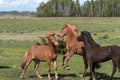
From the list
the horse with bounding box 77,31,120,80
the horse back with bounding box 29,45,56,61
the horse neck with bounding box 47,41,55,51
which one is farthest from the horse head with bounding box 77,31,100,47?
the horse back with bounding box 29,45,56,61

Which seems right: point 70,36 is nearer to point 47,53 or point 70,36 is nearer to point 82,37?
point 82,37

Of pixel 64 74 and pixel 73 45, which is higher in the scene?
pixel 73 45

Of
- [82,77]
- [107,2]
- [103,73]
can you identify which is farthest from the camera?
[107,2]

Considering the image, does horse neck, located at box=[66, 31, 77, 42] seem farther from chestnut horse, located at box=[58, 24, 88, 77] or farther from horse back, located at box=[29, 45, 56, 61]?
horse back, located at box=[29, 45, 56, 61]

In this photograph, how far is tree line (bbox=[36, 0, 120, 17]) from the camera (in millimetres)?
150250

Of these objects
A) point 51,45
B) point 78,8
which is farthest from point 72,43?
point 78,8

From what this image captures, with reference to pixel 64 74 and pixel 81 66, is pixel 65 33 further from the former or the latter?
pixel 81 66

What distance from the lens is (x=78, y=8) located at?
157 m

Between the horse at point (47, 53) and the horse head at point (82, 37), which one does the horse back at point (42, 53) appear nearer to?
the horse at point (47, 53)

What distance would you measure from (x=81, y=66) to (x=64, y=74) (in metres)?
3.30

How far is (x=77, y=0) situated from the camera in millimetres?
162250

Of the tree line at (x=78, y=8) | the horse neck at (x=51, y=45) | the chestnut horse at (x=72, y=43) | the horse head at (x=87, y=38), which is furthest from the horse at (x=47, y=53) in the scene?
the tree line at (x=78, y=8)

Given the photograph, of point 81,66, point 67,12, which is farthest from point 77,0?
point 81,66

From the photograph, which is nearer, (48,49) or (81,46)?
(48,49)
